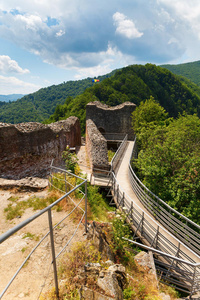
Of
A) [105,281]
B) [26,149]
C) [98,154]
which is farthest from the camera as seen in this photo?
[98,154]

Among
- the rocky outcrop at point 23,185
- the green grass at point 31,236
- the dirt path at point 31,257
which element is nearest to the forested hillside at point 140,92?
the rocky outcrop at point 23,185

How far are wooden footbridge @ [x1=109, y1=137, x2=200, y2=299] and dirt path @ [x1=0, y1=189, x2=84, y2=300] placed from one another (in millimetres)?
2127

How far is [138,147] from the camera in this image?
62.9ft

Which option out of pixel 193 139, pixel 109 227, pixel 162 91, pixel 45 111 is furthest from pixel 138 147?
pixel 45 111

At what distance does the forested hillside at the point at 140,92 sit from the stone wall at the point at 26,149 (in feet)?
130

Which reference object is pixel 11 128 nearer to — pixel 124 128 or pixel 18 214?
pixel 18 214

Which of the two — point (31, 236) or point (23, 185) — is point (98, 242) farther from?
point (23, 185)

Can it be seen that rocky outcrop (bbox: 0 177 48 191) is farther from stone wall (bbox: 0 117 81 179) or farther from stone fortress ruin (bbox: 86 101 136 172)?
stone fortress ruin (bbox: 86 101 136 172)

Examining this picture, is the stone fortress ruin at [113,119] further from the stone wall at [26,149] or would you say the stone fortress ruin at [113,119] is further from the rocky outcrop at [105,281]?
the rocky outcrop at [105,281]

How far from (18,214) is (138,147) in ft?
51.2

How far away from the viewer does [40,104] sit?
13525cm

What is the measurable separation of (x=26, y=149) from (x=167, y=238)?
894 centimetres

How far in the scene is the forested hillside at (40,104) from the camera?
107750 mm

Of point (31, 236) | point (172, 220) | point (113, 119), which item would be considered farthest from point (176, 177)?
point (113, 119)
